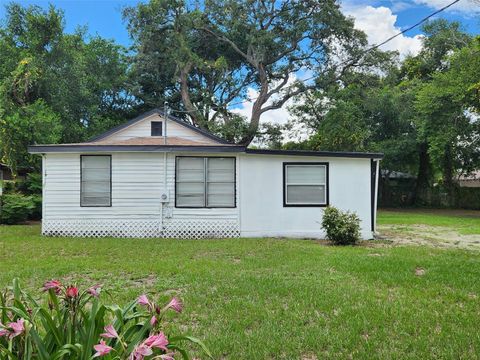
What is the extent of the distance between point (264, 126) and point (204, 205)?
55.9 ft

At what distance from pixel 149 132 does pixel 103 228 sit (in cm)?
593

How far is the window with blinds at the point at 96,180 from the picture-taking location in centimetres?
1102

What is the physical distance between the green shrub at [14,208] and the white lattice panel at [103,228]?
405cm

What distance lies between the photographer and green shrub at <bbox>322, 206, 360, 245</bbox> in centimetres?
980

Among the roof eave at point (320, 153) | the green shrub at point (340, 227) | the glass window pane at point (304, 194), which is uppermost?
the roof eave at point (320, 153)

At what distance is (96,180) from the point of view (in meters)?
11.0

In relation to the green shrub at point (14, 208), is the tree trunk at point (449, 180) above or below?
above

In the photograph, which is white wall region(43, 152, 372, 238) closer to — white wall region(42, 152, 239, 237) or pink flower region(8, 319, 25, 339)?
white wall region(42, 152, 239, 237)

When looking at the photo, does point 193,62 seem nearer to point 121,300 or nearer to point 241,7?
point 241,7

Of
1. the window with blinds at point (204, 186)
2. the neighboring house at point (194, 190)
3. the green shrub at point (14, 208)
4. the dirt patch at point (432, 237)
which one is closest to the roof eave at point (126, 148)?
the neighboring house at point (194, 190)

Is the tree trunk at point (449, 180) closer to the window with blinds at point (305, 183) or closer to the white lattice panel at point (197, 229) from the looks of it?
A: the window with blinds at point (305, 183)

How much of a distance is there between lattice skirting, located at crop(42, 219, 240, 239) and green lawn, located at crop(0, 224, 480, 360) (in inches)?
57.8

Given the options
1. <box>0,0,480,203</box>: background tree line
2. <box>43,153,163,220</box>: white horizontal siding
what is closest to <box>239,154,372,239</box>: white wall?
<box>43,153,163,220</box>: white horizontal siding

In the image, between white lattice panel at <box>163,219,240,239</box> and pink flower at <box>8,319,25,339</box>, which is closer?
pink flower at <box>8,319,25,339</box>
